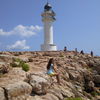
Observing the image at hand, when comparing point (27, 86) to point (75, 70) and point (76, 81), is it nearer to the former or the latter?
point (76, 81)

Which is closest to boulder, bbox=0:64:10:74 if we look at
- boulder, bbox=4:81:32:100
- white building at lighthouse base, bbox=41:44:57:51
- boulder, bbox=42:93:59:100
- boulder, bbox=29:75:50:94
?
boulder, bbox=29:75:50:94

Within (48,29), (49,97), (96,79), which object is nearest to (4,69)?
(49,97)

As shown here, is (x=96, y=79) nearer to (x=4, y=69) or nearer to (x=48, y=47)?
(x=4, y=69)

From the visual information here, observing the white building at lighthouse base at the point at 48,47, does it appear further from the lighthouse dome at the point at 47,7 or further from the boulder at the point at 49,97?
the boulder at the point at 49,97

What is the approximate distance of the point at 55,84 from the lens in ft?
46.4

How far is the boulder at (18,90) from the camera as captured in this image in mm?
10148

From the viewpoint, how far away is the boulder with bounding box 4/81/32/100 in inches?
400

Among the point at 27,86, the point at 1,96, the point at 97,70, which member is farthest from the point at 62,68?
the point at 1,96

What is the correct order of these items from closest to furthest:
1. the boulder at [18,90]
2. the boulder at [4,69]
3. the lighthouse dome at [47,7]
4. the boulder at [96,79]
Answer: the boulder at [18,90], the boulder at [4,69], the boulder at [96,79], the lighthouse dome at [47,7]

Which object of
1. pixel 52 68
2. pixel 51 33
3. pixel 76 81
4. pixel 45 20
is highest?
pixel 45 20

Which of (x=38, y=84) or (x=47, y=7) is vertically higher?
(x=47, y=7)

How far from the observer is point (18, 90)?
10484mm

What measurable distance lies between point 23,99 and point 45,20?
35.6 metres

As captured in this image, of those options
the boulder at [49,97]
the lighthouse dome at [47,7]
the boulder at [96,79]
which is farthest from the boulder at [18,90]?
the lighthouse dome at [47,7]
